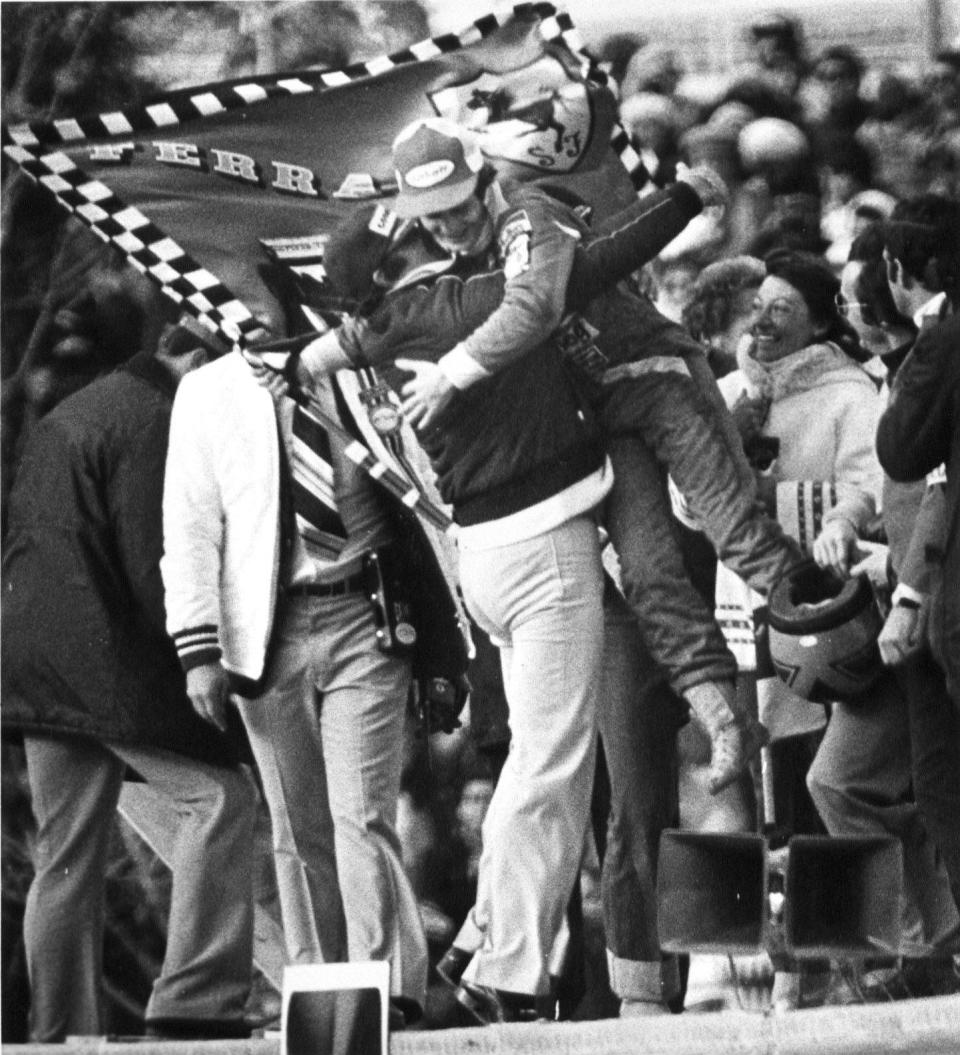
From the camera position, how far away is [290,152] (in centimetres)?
462

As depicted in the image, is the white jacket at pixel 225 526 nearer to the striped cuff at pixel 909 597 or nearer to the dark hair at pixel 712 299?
the dark hair at pixel 712 299

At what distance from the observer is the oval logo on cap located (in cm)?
444

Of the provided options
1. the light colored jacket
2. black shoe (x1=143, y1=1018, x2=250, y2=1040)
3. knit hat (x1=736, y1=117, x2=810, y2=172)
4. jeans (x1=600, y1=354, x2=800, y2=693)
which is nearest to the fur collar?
the light colored jacket

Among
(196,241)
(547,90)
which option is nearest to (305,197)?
(196,241)

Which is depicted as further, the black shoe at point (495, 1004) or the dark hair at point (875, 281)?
the dark hair at point (875, 281)

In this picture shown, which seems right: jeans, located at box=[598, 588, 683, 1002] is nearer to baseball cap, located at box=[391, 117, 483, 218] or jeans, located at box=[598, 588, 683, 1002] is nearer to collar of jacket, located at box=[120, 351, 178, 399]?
baseball cap, located at box=[391, 117, 483, 218]

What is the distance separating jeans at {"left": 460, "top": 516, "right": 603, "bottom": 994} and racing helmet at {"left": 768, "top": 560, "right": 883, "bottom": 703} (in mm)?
402

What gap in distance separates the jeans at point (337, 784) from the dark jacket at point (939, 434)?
1.19 meters

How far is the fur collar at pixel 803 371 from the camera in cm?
445

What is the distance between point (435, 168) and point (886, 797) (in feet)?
5.59

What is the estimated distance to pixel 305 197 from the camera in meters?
4.59

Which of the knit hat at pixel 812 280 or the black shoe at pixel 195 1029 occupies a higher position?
the knit hat at pixel 812 280

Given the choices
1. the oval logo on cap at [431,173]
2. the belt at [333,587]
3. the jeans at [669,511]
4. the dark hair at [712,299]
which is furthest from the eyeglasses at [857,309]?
the belt at [333,587]

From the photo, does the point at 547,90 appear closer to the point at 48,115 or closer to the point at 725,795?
the point at 48,115
